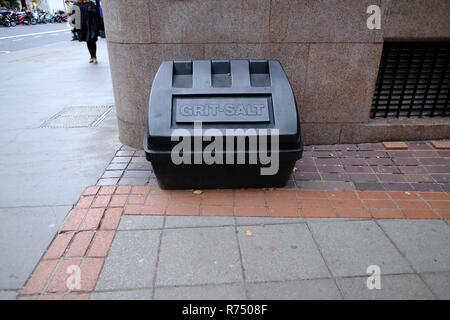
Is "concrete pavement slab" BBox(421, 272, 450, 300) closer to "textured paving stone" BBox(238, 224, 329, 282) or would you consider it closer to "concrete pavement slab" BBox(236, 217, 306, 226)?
"textured paving stone" BBox(238, 224, 329, 282)

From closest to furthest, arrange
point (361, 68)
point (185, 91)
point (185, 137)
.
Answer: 1. point (185, 137)
2. point (185, 91)
3. point (361, 68)

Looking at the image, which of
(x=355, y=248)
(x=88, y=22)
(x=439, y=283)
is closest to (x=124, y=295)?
(x=355, y=248)

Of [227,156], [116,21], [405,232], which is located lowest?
[405,232]

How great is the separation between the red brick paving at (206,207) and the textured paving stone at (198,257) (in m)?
0.31

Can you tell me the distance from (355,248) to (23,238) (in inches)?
109

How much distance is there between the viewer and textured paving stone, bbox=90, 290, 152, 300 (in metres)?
2.14

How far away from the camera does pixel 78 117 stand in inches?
225

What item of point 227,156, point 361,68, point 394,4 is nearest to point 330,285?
point 227,156

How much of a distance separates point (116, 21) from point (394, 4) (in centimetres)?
341

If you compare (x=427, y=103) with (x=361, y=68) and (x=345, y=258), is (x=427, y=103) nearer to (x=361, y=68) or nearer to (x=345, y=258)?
(x=361, y=68)

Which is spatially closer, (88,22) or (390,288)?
(390,288)

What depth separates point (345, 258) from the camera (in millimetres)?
2475

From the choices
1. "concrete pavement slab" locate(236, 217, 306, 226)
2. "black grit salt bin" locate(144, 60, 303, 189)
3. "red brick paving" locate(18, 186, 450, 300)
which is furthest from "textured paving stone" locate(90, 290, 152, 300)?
"black grit salt bin" locate(144, 60, 303, 189)

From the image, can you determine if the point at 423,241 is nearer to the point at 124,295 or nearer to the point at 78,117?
the point at 124,295
